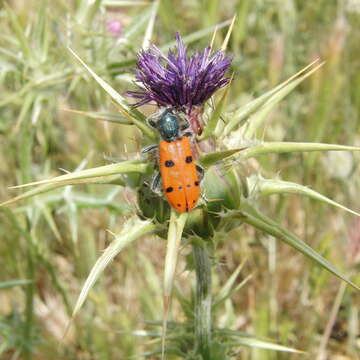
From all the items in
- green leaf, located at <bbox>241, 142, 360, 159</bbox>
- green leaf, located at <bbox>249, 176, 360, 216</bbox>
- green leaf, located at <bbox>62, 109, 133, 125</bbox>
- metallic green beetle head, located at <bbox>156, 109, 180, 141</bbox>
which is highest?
green leaf, located at <bbox>62, 109, 133, 125</bbox>

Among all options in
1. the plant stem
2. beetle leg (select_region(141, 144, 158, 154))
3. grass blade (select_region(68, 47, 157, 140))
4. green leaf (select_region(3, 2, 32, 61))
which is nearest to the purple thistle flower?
grass blade (select_region(68, 47, 157, 140))

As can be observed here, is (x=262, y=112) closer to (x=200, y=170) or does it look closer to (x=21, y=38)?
(x=200, y=170)

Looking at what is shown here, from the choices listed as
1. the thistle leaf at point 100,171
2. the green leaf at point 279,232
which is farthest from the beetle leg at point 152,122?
the green leaf at point 279,232

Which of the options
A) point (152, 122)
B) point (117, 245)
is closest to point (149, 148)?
point (152, 122)

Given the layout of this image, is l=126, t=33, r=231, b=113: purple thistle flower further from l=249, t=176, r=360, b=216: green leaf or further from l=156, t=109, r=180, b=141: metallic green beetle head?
l=249, t=176, r=360, b=216: green leaf

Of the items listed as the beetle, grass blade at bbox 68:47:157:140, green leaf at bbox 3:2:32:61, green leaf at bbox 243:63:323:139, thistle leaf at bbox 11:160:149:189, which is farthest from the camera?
green leaf at bbox 3:2:32:61

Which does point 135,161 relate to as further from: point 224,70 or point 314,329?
point 314,329
